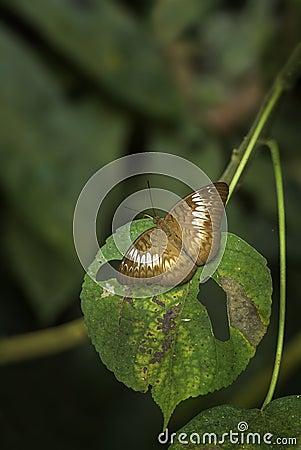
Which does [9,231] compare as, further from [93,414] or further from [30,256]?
[93,414]

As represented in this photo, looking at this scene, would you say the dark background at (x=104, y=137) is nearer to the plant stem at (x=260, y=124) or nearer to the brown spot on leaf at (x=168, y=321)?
the plant stem at (x=260, y=124)

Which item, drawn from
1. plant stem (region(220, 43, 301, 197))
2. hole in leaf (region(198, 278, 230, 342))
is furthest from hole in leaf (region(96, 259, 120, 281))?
hole in leaf (region(198, 278, 230, 342))

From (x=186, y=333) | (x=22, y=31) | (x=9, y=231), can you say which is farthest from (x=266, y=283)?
(x=22, y=31)

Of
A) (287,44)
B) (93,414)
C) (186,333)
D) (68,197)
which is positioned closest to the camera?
(186,333)

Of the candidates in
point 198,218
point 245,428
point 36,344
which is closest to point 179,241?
point 198,218

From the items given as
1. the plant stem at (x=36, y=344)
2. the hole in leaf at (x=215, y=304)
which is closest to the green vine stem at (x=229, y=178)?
the plant stem at (x=36, y=344)

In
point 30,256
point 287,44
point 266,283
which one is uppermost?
point 266,283

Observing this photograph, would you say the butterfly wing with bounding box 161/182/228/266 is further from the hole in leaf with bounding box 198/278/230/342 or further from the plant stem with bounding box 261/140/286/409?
the hole in leaf with bounding box 198/278/230/342
